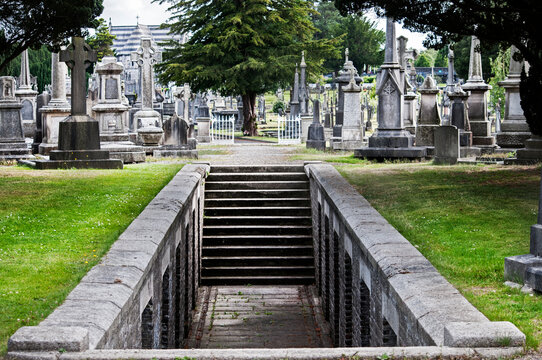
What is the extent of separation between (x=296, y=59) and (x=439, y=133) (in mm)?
24426

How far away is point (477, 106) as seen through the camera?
23.4 metres

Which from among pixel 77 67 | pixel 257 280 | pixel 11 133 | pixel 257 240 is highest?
pixel 77 67

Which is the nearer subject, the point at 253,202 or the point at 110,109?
the point at 253,202

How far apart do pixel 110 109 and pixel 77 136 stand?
684 centimetres

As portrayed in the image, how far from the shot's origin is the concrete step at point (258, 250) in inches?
623

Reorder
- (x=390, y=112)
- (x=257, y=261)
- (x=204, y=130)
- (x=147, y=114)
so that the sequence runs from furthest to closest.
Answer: (x=204, y=130) < (x=147, y=114) < (x=390, y=112) < (x=257, y=261)

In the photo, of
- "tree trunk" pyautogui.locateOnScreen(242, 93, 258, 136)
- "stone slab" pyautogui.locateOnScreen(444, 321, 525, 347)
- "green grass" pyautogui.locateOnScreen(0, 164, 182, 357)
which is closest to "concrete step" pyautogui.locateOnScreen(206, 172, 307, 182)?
"green grass" pyautogui.locateOnScreen(0, 164, 182, 357)

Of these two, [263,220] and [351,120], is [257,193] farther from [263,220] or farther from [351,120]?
[351,120]

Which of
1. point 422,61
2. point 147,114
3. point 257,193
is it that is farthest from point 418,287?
point 422,61

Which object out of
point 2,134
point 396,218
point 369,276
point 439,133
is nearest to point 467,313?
point 369,276

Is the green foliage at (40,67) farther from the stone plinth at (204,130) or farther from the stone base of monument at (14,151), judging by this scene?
the stone base of monument at (14,151)

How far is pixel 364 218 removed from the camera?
9625mm

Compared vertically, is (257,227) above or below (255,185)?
below

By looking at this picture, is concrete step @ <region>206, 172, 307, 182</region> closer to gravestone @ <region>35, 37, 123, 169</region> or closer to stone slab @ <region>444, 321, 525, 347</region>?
gravestone @ <region>35, 37, 123, 169</region>
